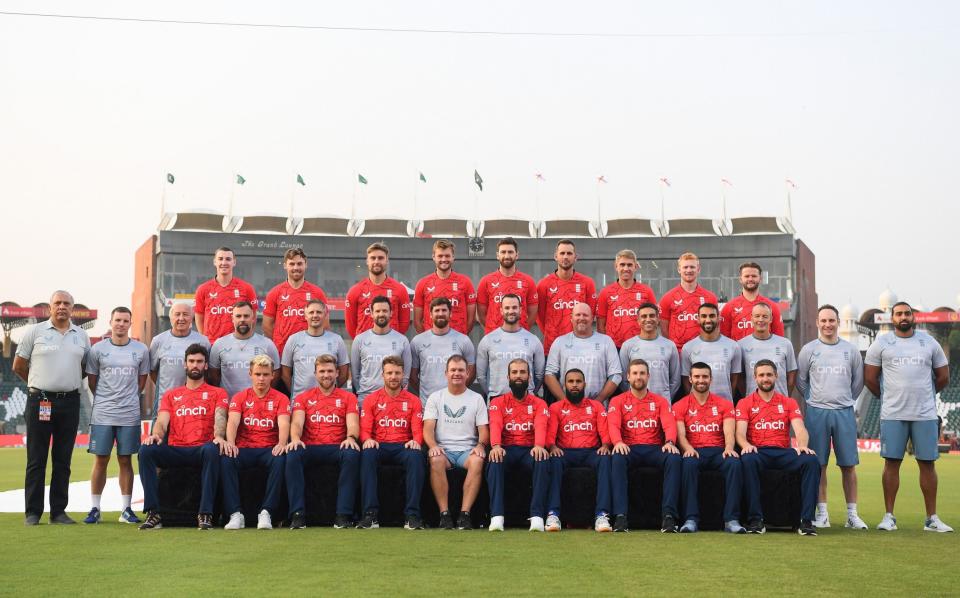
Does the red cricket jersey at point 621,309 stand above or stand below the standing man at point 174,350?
above

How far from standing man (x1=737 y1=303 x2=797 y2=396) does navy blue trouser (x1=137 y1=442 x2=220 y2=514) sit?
4.91 metres

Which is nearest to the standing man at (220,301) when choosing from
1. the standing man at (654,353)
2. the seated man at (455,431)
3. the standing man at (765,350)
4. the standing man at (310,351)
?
the standing man at (310,351)

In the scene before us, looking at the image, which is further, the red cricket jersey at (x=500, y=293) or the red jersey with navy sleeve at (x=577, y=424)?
the red cricket jersey at (x=500, y=293)

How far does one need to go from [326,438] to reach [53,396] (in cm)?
260

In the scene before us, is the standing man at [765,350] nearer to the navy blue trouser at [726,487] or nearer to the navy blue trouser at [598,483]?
the navy blue trouser at [726,487]

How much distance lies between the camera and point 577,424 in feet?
31.6

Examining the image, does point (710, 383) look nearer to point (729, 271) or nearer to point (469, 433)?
point (469, 433)

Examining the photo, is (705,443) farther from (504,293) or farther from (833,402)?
(504,293)

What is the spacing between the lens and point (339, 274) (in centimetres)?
6391

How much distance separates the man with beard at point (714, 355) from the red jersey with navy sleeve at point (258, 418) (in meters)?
3.72

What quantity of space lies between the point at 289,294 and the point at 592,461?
11.6ft

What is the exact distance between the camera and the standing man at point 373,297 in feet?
35.0

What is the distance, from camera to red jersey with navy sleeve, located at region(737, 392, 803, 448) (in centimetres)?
950

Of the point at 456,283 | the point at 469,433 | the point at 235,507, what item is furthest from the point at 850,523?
the point at 235,507
